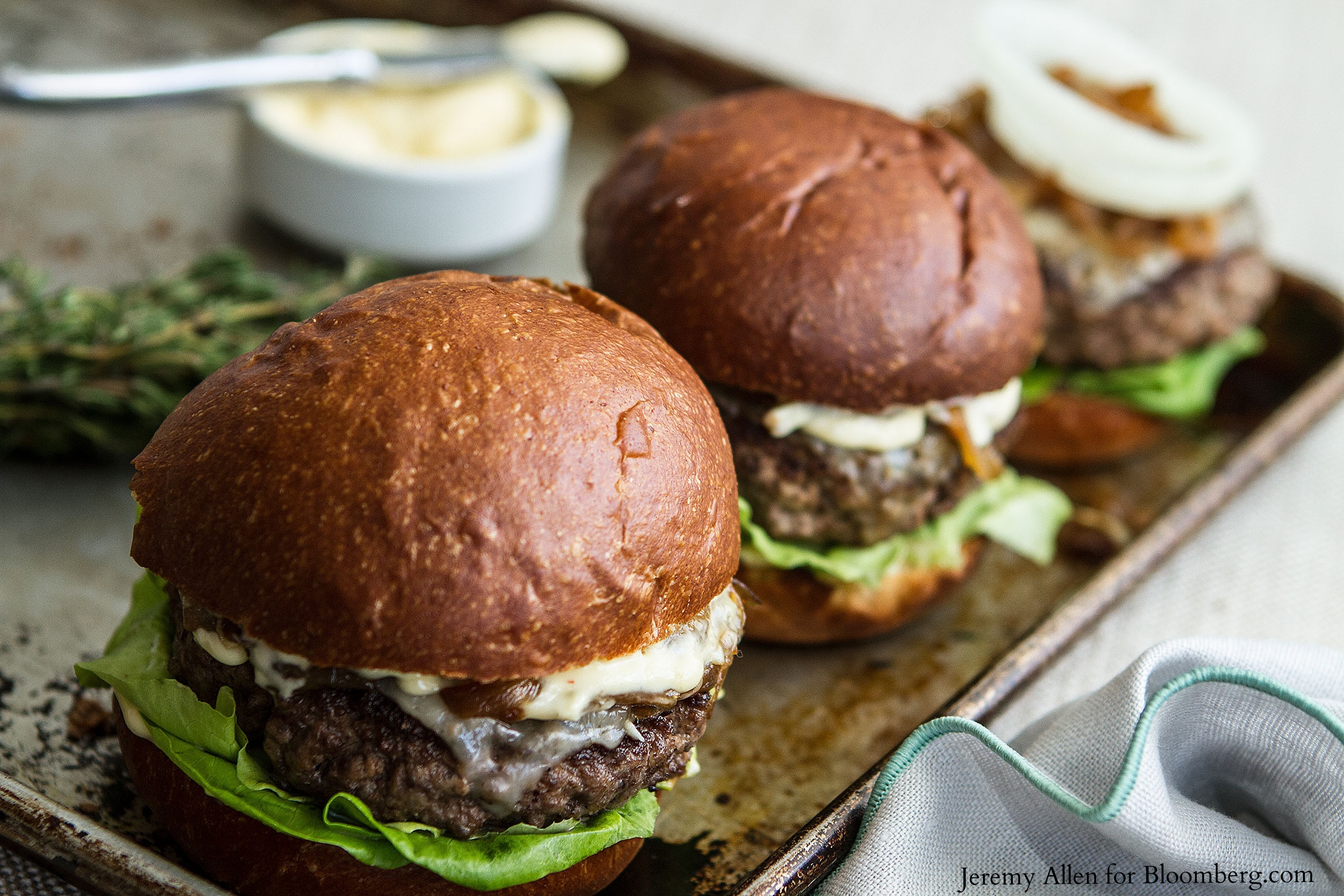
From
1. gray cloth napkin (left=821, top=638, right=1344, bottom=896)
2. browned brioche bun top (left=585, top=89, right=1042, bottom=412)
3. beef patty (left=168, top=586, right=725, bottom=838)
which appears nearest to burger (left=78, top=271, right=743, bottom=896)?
beef patty (left=168, top=586, right=725, bottom=838)

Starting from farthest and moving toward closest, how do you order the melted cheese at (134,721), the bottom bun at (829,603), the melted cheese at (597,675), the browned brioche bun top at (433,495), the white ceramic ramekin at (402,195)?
the white ceramic ramekin at (402,195) → the bottom bun at (829,603) → the melted cheese at (134,721) → the melted cheese at (597,675) → the browned brioche bun top at (433,495)

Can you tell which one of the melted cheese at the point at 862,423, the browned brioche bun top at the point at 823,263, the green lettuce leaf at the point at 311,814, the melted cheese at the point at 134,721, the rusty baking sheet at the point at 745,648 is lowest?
the rusty baking sheet at the point at 745,648

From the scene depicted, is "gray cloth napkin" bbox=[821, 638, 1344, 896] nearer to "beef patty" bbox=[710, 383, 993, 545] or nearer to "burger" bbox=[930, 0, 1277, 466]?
"beef patty" bbox=[710, 383, 993, 545]

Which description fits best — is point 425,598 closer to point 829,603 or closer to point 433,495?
point 433,495

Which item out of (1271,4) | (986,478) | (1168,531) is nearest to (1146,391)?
(1168,531)

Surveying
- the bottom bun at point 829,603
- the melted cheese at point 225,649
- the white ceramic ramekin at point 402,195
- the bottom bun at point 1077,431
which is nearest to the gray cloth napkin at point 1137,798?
the bottom bun at point 829,603

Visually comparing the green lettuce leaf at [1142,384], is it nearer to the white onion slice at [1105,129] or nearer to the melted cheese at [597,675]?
the white onion slice at [1105,129]
